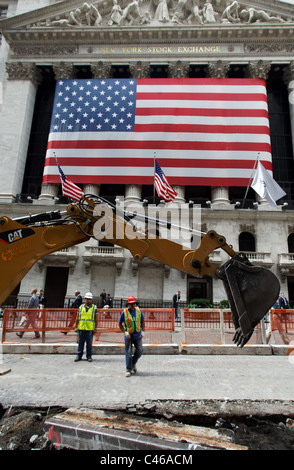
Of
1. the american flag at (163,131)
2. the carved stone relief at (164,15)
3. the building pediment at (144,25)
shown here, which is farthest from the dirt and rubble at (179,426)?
the carved stone relief at (164,15)

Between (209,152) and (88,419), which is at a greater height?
(209,152)

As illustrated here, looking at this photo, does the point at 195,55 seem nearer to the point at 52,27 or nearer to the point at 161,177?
the point at 52,27

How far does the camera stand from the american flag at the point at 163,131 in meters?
23.0

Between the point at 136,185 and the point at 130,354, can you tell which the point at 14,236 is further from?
the point at 136,185

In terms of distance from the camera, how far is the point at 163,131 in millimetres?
23891

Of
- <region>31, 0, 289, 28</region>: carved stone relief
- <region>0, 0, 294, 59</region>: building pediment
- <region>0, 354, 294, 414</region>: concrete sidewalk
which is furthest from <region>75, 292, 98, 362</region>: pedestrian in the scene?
<region>31, 0, 289, 28</region>: carved stone relief

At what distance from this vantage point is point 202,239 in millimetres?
4531

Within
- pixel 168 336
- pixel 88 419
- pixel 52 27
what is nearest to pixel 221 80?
pixel 52 27

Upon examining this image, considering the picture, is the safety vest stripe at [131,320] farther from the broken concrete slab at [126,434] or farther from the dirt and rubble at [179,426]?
the broken concrete slab at [126,434]

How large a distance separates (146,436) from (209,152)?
22105mm

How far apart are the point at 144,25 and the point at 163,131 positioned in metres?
11.3

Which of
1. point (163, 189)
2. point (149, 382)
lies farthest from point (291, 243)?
point (149, 382)

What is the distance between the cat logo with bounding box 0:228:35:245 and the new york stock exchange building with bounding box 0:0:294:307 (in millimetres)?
17090

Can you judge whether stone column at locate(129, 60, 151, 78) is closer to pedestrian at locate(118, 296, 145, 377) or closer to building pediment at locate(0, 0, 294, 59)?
building pediment at locate(0, 0, 294, 59)
